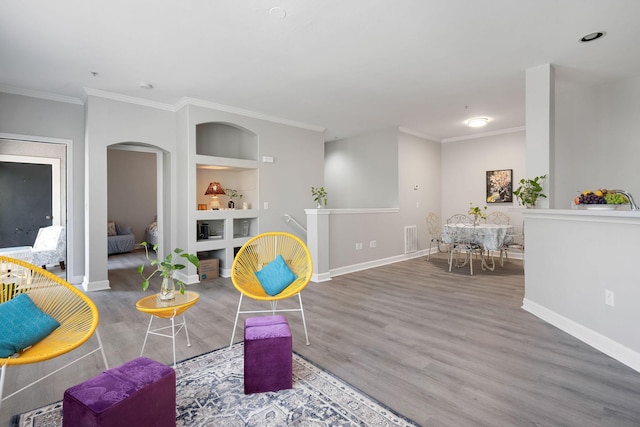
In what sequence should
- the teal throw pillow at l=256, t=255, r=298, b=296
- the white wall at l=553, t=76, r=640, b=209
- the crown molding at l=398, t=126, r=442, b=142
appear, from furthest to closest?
the crown molding at l=398, t=126, r=442, b=142 → the white wall at l=553, t=76, r=640, b=209 → the teal throw pillow at l=256, t=255, r=298, b=296

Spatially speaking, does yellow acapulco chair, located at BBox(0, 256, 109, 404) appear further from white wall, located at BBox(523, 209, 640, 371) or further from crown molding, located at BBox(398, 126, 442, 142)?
crown molding, located at BBox(398, 126, 442, 142)

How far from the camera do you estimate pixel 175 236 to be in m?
5.04

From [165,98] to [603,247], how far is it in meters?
5.31

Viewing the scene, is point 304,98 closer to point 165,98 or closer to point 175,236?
point 165,98

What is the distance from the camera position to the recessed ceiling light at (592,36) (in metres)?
2.92

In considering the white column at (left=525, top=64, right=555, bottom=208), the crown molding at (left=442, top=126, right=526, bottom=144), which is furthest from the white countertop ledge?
the crown molding at (left=442, top=126, right=526, bottom=144)

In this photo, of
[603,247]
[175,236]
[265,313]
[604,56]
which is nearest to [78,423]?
[265,313]

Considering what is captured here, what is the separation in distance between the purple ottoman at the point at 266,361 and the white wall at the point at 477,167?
6128 mm

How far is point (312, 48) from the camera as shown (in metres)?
3.17

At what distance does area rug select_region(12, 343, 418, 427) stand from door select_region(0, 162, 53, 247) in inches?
163

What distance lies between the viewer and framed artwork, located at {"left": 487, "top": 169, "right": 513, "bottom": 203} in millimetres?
6547

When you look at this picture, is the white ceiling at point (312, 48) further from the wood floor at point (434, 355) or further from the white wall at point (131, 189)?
the white wall at point (131, 189)

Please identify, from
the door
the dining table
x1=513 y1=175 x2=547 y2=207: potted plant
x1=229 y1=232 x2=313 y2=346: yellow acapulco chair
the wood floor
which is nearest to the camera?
the wood floor

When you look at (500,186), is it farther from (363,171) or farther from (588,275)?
(588,275)
